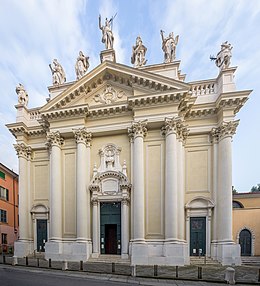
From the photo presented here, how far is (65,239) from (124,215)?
5625mm

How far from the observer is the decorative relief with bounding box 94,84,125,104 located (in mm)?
20266

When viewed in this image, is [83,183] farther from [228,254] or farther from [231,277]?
[231,277]

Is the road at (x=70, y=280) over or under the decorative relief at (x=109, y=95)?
under

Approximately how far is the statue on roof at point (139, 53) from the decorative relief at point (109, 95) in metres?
2.93

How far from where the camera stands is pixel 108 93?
20531 millimetres

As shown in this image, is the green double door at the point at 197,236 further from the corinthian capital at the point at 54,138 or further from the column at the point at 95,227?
the corinthian capital at the point at 54,138

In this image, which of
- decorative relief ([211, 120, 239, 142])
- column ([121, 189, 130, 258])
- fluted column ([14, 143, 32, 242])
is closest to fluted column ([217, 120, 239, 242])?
decorative relief ([211, 120, 239, 142])

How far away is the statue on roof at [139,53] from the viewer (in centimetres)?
2052

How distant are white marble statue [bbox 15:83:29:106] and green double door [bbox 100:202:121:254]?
1363 centimetres

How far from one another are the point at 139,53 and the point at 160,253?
16.8m

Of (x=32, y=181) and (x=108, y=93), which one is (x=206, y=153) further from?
(x=32, y=181)

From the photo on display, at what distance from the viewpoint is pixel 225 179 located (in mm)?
17703

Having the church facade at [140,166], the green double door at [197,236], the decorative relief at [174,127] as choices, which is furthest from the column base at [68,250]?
the decorative relief at [174,127]

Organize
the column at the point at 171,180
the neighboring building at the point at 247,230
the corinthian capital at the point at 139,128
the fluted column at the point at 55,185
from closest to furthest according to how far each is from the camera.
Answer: the column at the point at 171,180
the corinthian capital at the point at 139,128
the fluted column at the point at 55,185
the neighboring building at the point at 247,230
